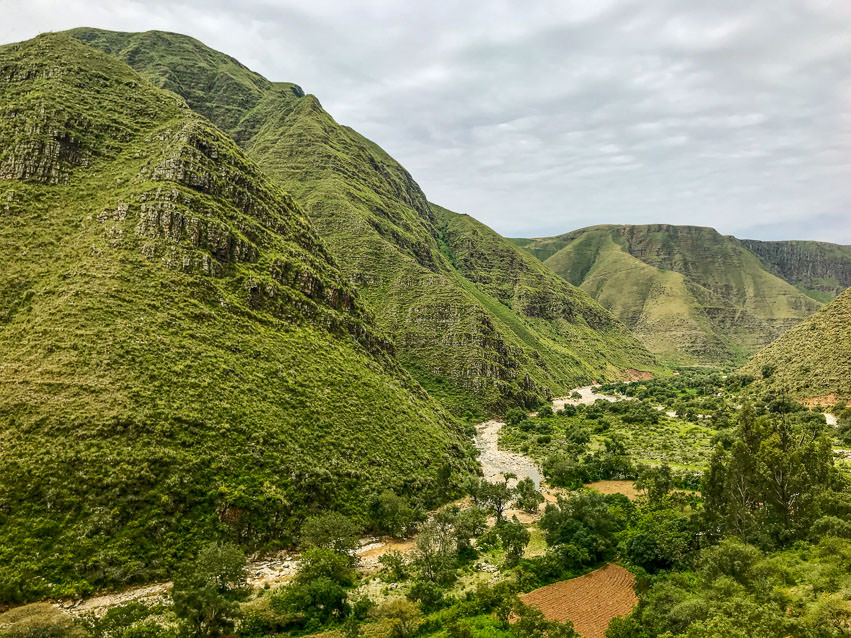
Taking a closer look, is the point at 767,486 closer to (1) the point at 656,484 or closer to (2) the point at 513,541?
(1) the point at 656,484

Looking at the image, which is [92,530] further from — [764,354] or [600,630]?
[764,354]

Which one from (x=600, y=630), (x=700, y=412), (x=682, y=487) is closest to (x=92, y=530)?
(x=600, y=630)

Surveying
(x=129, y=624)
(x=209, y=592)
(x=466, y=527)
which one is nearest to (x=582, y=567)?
(x=466, y=527)

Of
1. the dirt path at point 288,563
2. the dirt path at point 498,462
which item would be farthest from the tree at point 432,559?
the dirt path at point 498,462

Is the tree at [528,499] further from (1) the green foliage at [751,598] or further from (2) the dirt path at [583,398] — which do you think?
(2) the dirt path at [583,398]

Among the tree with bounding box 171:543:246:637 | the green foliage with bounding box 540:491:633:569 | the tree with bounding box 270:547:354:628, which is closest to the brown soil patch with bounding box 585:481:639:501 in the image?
the green foliage with bounding box 540:491:633:569

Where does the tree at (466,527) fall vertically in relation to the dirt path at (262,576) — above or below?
above
